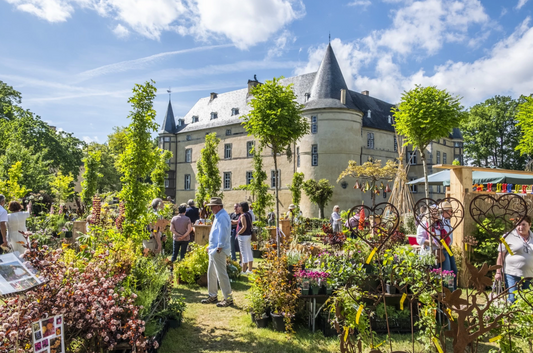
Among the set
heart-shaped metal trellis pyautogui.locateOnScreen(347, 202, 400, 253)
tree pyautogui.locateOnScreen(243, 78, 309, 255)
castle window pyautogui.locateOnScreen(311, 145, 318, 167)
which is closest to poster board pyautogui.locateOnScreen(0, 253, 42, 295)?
heart-shaped metal trellis pyautogui.locateOnScreen(347, 202, 400, 253)

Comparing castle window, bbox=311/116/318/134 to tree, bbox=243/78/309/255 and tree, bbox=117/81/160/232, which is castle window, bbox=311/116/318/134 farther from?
tree, bbox=117/81/160/232

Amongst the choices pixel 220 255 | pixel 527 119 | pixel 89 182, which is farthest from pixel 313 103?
pixel 220 255

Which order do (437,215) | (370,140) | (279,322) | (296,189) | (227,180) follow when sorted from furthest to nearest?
(227,180) < (370,140) < (296,189) < (279,322) < (437,215)

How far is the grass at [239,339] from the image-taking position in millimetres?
4727

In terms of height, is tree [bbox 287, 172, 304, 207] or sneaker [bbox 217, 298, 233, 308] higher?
tree [bbox 287, 172, 304, 207]

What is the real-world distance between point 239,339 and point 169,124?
39.3 m

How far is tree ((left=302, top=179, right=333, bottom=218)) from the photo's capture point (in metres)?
27.1

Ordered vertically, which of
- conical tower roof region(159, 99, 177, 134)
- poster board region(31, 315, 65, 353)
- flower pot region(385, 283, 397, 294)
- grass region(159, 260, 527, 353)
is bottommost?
grass region(159, 260, 527, 353)

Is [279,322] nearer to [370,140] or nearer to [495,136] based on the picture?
[370,140]

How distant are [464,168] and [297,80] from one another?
27.9 m

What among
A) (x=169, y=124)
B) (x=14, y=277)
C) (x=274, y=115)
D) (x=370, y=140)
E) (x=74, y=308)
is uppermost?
(x=169, y=124)

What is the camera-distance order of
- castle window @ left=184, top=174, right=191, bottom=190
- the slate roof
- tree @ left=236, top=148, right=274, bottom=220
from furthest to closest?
castle window @ left=184, top=174, right=191, bottom=190, the slate roof, tree @ left=236, top=148, right=274, bottom=220

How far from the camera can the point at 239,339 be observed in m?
5.06

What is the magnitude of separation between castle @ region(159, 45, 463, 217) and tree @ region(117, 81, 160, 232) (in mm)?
21207
